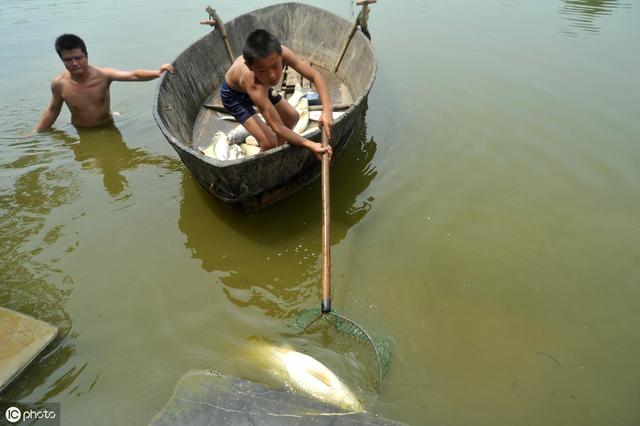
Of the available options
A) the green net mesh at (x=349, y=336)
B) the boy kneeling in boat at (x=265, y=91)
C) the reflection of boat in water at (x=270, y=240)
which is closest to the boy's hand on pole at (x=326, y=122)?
the boy kneeling in boat at (x=265, y=91)

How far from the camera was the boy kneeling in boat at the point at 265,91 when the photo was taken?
8.93ft

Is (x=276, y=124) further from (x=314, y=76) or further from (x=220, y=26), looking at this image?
(x=220, y=26)

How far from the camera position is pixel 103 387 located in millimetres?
2279

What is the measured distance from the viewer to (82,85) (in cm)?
456

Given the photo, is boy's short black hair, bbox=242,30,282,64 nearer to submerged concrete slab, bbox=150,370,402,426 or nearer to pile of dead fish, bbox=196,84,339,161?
pile of dead fish, bbox=196,84,339,161

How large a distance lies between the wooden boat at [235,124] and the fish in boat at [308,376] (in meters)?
1.18

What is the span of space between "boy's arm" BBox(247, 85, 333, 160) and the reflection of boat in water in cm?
70

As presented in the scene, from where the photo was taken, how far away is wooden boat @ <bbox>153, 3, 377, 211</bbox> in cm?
289

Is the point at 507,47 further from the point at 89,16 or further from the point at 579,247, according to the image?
the point at 89,16

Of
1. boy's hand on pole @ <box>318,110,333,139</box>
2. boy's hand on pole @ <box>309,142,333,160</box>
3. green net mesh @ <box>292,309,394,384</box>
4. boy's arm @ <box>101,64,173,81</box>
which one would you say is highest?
boy's arm @ <box>101,64,173,81</box>

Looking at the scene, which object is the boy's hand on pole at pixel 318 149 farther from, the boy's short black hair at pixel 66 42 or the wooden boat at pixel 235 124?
the boy's short black hair at pixel 66 42

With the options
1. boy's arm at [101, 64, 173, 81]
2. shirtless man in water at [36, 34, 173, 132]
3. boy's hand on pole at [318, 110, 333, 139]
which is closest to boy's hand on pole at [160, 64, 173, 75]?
shirtless man in water at [36, 34, 173, 132]

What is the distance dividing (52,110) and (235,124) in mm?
2312

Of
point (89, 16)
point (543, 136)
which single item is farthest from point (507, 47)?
point (89, 16)
